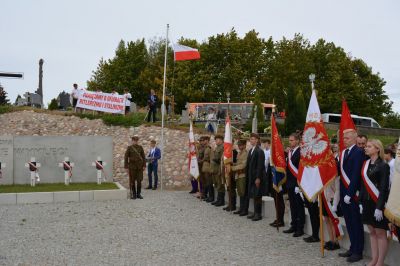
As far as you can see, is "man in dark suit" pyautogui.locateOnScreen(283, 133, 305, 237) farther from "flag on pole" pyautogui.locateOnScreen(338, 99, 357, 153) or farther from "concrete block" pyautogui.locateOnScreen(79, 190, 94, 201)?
"concrete block" pyautogui.locateOnScreen(79, 190, 94, 201)

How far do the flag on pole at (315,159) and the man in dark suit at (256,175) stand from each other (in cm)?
249

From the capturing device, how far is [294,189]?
917 centimetres

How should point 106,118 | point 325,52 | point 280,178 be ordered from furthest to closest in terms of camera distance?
point 325,52
point 106,118
point 280,178

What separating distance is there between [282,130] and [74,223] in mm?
20303

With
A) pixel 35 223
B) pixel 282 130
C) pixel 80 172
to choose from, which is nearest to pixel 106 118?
pixel 80 172

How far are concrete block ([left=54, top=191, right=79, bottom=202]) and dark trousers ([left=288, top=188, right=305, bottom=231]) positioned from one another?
735 centimetres

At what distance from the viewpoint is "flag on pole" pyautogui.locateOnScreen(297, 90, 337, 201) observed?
7684mm

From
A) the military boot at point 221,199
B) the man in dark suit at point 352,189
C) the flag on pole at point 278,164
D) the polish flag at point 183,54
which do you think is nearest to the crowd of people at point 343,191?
the man in dark suit at point 352,189

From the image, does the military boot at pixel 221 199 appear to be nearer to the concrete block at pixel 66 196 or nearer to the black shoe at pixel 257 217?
the black shoe at pixel 257 217

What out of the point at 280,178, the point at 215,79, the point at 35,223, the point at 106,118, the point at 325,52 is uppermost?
the point at 325,52

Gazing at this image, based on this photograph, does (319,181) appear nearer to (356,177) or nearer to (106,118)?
(356,177)

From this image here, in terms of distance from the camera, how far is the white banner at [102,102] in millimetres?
26875

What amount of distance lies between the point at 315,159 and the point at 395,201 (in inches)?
89.2

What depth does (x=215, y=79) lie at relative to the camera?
4788 centimetres
